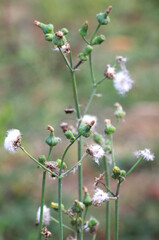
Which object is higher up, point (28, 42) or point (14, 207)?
point (28, 42)

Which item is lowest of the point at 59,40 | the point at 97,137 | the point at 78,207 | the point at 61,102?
the point at 78,207

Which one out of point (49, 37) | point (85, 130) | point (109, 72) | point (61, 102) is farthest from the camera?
point (61, 102)

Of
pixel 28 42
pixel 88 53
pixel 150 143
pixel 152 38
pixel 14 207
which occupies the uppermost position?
pixel 28 42

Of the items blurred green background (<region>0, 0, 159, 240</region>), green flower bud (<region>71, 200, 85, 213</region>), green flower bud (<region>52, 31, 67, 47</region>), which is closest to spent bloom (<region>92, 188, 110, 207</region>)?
green flower bud (<region>71, 200, 85, 213</region>)

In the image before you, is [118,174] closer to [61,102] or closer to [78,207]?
[78,207]

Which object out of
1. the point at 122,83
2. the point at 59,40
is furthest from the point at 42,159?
the point at 122,83

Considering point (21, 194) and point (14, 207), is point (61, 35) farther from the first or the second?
point (21, 194)

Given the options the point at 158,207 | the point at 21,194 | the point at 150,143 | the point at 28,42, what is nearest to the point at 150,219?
the point at 158,207

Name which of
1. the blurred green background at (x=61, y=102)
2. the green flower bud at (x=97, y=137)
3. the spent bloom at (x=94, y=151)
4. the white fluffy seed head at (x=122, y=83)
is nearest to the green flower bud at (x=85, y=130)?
the spent bloom at (x=94, y=151)
